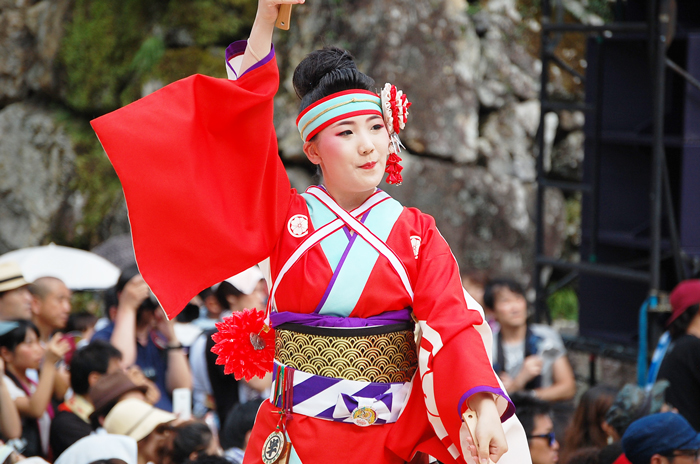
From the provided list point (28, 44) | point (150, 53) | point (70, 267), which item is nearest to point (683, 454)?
point (70, 267)

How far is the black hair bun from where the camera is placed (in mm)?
2180

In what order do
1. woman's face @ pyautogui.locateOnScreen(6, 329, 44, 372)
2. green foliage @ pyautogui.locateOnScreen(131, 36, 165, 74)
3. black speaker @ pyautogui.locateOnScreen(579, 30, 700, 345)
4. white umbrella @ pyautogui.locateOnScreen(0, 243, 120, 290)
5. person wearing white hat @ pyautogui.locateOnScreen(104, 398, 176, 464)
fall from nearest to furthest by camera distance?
person wearing white hat @ pyautogui.locateOnScreen(104, 398, 176, 464) < woman's face @ pyautogui.locateOnScreen(6, 329, 44, 372) < black speaker @ pyautogui.locateOnScreen(579, 30, 700, 345) < white umbrella @ pyautogui.locateOnScreen(0, 243, 120, 290) < green foliage @ pyautogui.locateOnScreen(131, 36, 165, 74)

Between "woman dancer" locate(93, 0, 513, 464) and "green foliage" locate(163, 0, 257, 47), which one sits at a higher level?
"green foliage" locate(163, 0, 257, 47)

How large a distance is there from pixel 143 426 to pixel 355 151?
63.2 inches

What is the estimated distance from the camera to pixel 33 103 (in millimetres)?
9461

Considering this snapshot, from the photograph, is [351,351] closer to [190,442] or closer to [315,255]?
[315,255]

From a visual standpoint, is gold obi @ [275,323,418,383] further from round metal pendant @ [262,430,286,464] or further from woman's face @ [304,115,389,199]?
woman's face @ [304,115,389,199]

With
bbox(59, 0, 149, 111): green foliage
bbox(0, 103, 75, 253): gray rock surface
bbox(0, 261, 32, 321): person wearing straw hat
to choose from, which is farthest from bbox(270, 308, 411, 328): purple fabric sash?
bbox(0, 103, 75, 253): gray rock surface

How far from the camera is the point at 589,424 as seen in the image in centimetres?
342

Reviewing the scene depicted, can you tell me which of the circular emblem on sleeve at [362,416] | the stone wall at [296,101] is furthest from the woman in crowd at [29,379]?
the stone wall at [296,101]

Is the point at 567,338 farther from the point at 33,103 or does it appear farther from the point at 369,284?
the point at 33,103

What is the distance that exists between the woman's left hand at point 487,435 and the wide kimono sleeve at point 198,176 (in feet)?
→ 2.24

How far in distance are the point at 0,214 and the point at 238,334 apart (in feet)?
25.6

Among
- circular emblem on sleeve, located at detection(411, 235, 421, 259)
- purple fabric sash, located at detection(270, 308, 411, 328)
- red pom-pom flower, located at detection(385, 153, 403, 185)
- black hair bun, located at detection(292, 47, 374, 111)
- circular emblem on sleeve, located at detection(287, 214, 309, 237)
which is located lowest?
purple fabric sash, located at detection(270, 308, 411, 328)
